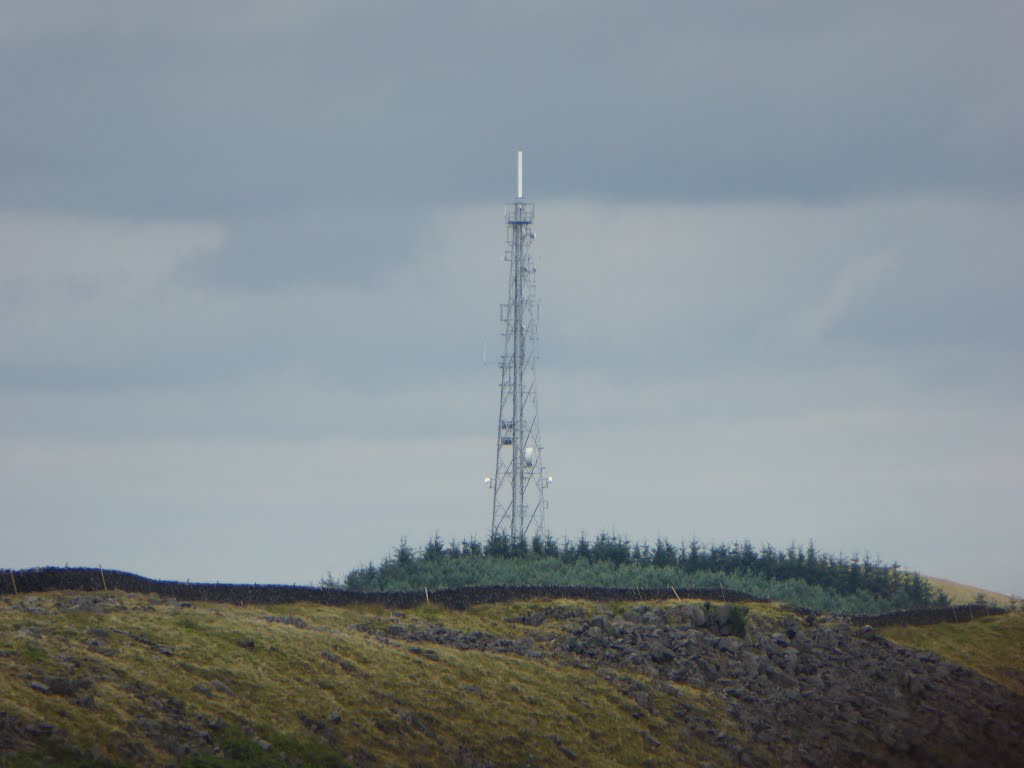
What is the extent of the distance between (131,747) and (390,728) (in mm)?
8742

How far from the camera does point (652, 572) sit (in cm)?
7750

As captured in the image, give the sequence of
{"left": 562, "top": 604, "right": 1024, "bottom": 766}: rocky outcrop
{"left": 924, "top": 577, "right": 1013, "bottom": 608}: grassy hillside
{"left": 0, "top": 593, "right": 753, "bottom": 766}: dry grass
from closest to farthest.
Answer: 1. {"left": 0, "top": 593, "right": 753, "bottom": 766}: dry grass
2. {"left": 562, "top": 604, "right": 1024, "bottom": 766}: rocky outcrop
3. {"left": 924, "top": 577, "right": 1013, "bottom": 608}: grassy hillside

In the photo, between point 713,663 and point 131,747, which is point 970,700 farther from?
point 131,747

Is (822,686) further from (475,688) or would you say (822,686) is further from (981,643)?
(981,643)

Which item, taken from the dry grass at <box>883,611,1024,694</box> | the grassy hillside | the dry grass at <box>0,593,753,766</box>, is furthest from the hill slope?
the grassy hillside

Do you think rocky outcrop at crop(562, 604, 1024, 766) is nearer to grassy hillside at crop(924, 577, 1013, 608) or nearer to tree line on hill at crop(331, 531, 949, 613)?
tree line on hill at crop(331, 531, 949, 613)

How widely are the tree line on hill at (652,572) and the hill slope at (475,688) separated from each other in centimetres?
1377

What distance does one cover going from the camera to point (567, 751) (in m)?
41.1

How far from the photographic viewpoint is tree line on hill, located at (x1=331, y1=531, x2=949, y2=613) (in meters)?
73.8

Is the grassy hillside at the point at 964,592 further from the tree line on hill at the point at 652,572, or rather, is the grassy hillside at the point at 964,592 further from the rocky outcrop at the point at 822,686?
the rocky outcrop at the point at 822,686

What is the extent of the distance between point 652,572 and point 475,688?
35.1m

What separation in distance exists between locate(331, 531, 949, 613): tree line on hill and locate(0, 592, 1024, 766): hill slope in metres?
13.8

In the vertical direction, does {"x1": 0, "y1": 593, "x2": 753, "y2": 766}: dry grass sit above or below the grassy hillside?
below

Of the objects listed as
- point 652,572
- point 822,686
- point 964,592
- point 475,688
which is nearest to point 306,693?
point 475,688
